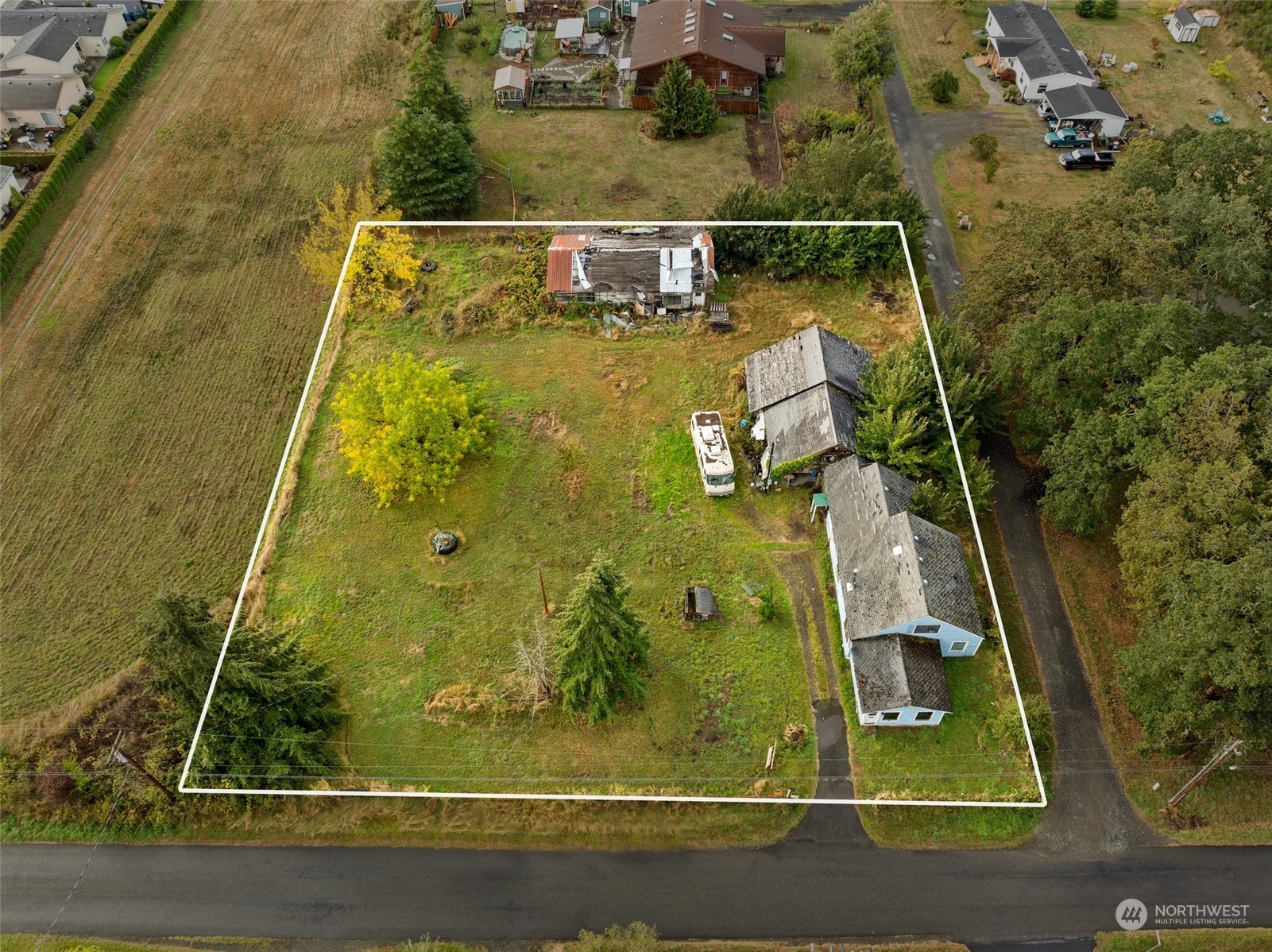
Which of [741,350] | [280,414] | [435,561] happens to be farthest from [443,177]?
[435,561]

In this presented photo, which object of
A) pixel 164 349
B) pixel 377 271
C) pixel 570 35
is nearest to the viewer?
pixel 164 349

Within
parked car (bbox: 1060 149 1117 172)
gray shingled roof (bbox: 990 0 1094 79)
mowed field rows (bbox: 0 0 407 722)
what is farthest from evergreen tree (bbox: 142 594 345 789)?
gray shingled roof (bbox: 990 0 1094 79)

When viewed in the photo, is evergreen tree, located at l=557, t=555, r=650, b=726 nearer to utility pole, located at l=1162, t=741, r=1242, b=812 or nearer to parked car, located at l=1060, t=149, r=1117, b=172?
utility pole, located at l=1162, t=741, r=1242, b=812

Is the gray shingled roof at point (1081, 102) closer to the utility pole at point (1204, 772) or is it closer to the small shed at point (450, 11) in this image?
the utility pole at point (1204, 772)

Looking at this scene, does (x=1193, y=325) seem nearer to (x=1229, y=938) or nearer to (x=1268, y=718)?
(x=1268, y=718)

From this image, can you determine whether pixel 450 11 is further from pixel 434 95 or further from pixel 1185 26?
pixel 1185 26

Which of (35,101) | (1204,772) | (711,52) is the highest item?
(711,52)

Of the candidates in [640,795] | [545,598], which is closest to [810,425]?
[545,598]
